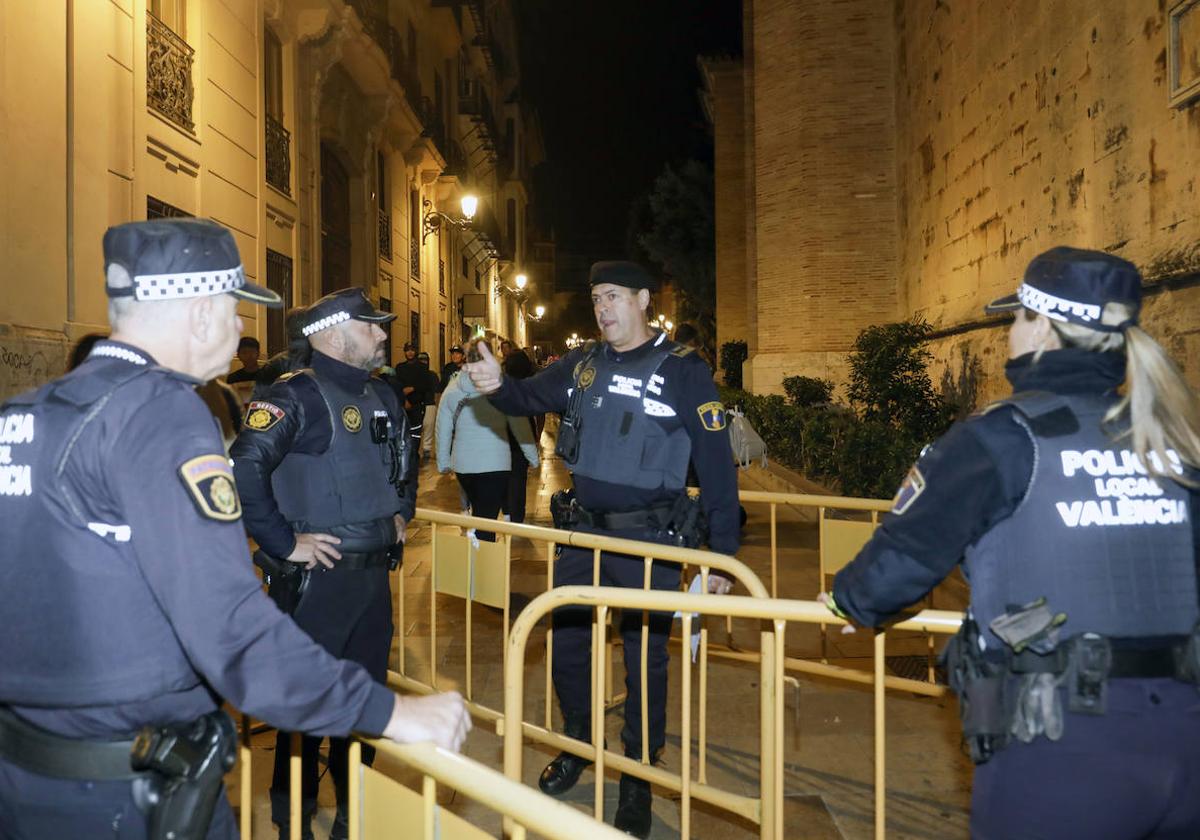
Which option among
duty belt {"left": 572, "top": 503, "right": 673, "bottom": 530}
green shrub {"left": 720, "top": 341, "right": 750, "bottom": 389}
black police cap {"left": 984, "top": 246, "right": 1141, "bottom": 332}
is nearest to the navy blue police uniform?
black police cap {"left": 984, "top": 246, "right": 1141, "bottom": 332}

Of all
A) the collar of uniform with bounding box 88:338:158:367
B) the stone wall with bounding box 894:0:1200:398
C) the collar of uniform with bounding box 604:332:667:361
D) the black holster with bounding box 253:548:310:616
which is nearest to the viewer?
the collar of uniform with bounding box 88:338:158:367

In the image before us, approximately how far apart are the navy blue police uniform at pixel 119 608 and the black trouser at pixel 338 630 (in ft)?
5.93

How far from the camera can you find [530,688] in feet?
18.2

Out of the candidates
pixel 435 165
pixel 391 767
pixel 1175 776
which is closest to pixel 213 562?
pixel 1175 776

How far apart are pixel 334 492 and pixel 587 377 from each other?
128cm

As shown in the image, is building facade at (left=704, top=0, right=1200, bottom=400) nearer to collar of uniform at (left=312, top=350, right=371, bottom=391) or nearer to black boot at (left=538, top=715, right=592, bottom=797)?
black boot at (left=538, top=715, right=592, bottom=797)

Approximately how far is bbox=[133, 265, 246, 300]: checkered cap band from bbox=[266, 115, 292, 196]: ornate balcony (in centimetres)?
1345

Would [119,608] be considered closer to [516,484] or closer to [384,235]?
[516,484]

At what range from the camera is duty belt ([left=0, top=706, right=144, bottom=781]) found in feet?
6.06

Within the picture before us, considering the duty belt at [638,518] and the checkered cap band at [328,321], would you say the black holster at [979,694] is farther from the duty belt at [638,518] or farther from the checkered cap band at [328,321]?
the checkered cap band at [328,321]

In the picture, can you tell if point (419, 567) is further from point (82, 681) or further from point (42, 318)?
point (82, 681)

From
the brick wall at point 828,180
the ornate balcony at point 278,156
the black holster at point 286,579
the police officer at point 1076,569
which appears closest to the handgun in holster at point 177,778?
the police officer at point 1076,569

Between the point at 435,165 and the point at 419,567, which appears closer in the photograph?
the point at 419,567

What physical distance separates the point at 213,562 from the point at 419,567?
23.5 feet
